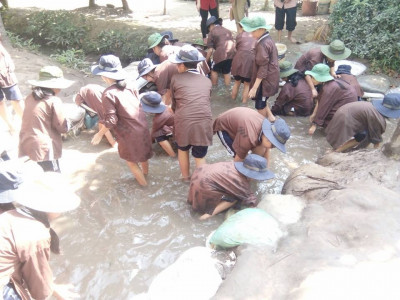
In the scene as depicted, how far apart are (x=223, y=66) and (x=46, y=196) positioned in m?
5.59

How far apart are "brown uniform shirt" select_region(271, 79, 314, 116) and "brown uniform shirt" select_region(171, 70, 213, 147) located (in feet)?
7.97

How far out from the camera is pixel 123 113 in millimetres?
4070

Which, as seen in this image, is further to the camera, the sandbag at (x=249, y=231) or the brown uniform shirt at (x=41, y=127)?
the brown uniform shirt at (x=41, y=127)

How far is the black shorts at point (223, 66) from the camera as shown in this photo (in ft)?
23.6

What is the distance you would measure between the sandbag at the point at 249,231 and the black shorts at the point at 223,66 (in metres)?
4.59

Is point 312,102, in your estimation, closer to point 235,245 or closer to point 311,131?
point 311,131

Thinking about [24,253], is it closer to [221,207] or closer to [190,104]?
[221,207]

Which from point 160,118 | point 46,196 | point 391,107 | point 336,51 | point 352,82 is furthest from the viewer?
point 336,51

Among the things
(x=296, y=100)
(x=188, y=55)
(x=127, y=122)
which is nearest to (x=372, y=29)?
(x=296, y=100)

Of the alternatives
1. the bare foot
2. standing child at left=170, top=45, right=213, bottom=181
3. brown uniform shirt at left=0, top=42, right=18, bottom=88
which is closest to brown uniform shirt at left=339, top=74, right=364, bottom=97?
standing child at left=170, top=45, right=213, bottom=181

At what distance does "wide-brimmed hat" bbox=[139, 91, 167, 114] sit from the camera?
481 centimetres

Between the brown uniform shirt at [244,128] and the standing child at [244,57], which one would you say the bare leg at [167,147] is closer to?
the brown uniform shirt at [244,128]

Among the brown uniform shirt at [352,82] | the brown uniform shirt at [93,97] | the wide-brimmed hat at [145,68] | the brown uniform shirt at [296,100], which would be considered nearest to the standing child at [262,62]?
the brown uniform shirt at [296,100]

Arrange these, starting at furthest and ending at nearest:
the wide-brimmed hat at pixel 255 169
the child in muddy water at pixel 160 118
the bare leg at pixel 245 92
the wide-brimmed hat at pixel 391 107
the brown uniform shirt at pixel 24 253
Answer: the bare leg at pixel 245 92, the child in muddy water at pixel 160 118, the wide-brimmed hat at pixel 391 107, the wide-brimmed hat at pixel 255 169, the brown uniform shirt at pixel 24 253
